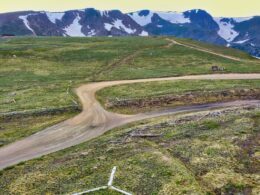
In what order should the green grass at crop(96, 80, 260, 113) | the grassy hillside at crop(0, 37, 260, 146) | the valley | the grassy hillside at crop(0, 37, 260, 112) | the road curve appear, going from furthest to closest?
1. the grassy hillside at crop(0, 37, 260, 112)
2. the green grass at crop(96, 80, 260, 113)
3. the grassy hillside at crop(0, 37, 260, 146)
4. the road curve
5. the valley

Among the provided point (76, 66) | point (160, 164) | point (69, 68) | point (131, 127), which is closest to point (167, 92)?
point (131, 127)

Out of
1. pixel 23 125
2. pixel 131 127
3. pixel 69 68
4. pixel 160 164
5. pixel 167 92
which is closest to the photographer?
pixel 160 164

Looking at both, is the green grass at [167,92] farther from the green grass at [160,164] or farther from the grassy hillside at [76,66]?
the green grass at [160,164]

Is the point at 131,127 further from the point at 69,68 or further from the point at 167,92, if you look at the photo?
the point at 69,68

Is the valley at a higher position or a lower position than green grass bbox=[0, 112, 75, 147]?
higher

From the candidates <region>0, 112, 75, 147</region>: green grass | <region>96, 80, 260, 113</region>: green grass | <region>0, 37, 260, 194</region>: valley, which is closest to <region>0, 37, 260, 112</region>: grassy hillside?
<region>0, 37, 260, 194</region>: valley

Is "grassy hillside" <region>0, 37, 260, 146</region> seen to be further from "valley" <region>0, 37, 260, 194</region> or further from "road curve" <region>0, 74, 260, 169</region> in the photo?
"road curve" <region>0, 74, 260, 169</region>
